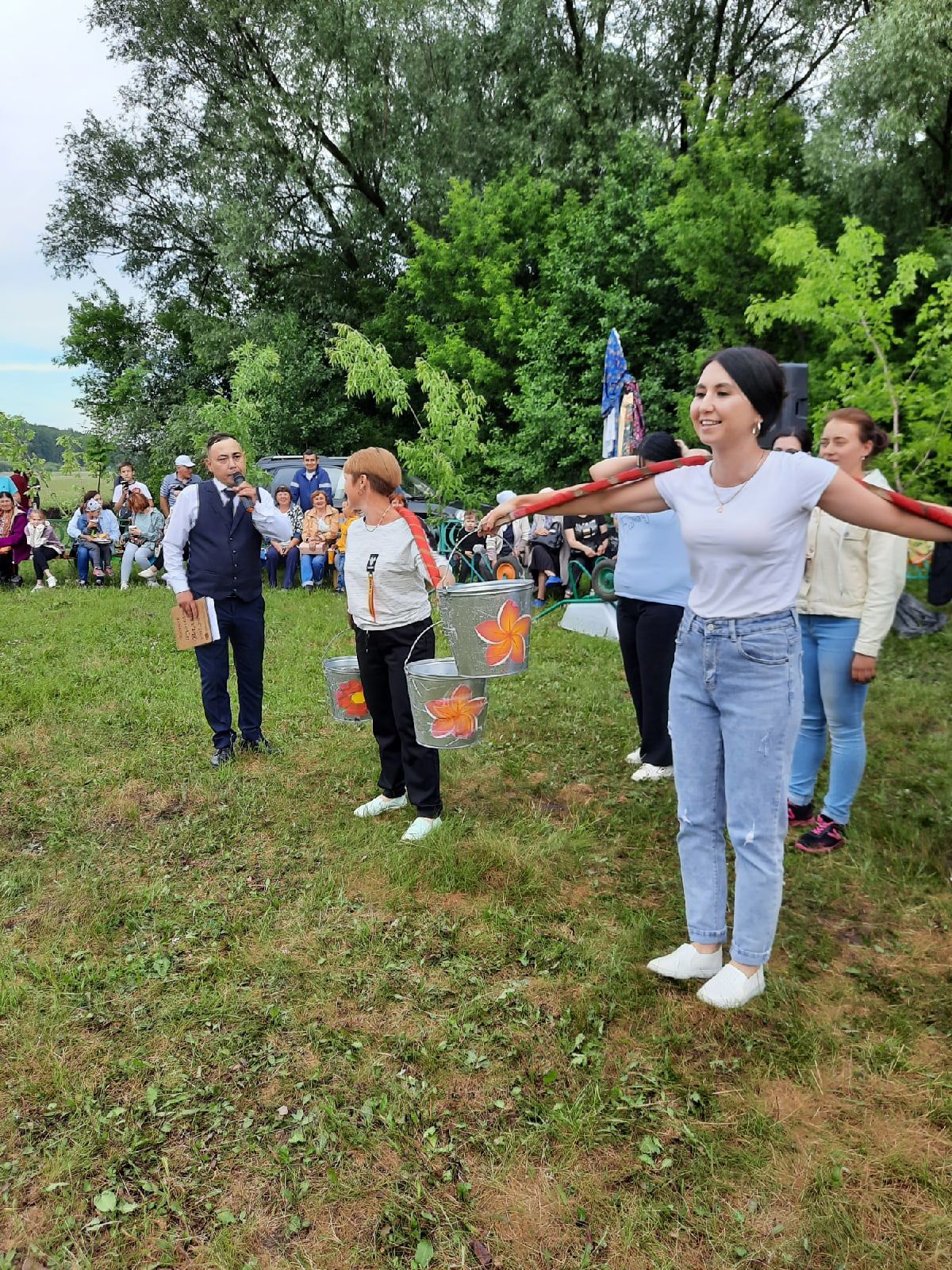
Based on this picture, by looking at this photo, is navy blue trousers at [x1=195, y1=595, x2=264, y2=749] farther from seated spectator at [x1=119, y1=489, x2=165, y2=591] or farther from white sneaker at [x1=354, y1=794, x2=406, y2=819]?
seated spectator at [x1=119, y1=489, x2=165, y2=591]

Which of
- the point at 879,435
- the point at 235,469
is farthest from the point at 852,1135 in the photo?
the point at 235,469

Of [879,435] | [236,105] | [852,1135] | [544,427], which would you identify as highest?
[236,105]

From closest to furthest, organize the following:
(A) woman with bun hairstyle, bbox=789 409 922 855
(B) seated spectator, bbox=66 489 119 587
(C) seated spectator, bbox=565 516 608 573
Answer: (A) woman with bun hairstyle, bbox=789 409 922 855 → (C) seated spectator, bbox=565 516 608 573 → (B) seated spectator, bbox=66 489 119 587

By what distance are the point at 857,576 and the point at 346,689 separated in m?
2.66

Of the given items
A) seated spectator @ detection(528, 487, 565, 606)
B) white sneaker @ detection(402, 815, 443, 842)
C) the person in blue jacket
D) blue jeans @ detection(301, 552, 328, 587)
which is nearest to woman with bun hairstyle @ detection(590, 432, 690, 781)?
white sneaker @ detection(402, 815, 443, 842)

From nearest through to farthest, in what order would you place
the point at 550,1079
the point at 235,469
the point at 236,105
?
the point at 550,1079 → the point at 235,469 → the point at 236,105

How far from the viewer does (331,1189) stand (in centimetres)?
236

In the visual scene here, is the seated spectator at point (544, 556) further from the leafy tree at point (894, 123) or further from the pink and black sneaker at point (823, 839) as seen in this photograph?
the leafy tree at point (894, 123)

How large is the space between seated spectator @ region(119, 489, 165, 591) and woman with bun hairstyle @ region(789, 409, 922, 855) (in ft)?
35.4

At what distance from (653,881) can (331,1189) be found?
82.0 inches

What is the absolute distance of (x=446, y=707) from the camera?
3.96 meters

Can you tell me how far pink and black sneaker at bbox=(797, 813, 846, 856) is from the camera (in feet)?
13.6

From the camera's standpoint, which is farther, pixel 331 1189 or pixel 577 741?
pixel 577 741

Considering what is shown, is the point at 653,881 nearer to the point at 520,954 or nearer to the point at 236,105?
the point at 520,954
